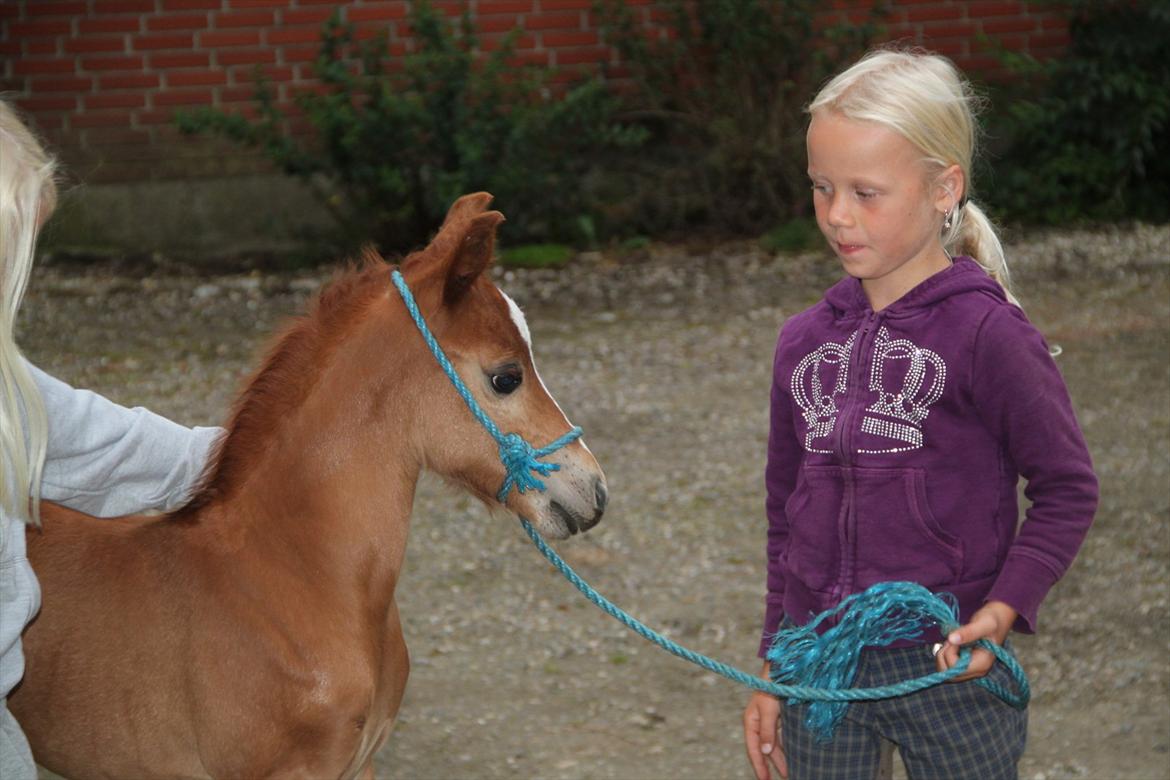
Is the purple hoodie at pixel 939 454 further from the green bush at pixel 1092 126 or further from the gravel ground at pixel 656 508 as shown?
the green bush at pixel 1092 126

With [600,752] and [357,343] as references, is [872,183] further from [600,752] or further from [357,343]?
[600,752]

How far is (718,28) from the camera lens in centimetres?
856

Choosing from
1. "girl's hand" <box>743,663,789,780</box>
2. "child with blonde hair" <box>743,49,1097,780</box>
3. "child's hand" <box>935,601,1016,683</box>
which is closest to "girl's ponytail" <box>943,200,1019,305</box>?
"child with blonde hair" <box>743,49,1097,780</box>

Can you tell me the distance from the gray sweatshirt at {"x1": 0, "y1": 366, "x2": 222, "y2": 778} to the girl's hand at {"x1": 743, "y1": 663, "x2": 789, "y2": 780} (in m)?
1.11

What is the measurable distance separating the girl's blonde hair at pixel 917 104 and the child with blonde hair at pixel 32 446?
4.25ft

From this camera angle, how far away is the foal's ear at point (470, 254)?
2453 mm

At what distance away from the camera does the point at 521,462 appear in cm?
254

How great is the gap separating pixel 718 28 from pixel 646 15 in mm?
546

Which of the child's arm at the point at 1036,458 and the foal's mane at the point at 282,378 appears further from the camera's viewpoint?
the foal's mane at the point at 282,378

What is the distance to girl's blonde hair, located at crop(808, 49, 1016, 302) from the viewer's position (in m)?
2.12

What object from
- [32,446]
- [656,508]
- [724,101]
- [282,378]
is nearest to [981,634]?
[282,378]

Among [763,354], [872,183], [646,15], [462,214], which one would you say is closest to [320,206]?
[646,15]

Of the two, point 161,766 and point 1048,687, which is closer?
point 161,766

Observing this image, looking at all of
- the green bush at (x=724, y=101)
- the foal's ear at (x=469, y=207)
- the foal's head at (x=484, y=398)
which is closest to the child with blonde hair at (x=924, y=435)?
the foal's head at (x=484, y=398)
